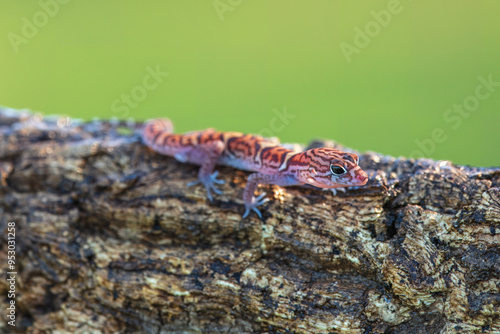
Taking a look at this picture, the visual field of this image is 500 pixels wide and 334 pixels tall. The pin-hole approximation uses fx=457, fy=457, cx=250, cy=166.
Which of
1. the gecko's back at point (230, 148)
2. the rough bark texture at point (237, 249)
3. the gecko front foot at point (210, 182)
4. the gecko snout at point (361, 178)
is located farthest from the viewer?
the gecko's back at point (230, 148)

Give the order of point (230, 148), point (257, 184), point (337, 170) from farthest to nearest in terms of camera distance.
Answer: point (230, 148)
point (257, 184)
point (337, 170)

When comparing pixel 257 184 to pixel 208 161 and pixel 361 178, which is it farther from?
pixel 361 178

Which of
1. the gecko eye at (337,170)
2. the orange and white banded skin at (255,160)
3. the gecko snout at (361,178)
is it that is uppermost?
the orange and white banded skin at (255,160)

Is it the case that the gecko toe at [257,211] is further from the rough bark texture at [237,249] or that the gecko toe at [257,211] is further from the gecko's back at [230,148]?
the gecko's back at [230,148]

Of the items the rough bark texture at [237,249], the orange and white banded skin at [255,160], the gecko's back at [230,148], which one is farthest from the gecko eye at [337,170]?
the gecko's back at [230,148]

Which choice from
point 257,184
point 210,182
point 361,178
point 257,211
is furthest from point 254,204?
point 361,178

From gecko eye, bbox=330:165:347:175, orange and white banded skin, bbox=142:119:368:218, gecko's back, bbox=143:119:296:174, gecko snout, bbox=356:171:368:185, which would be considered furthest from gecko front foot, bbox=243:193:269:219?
gecko snout, bbox=356:171:368:185

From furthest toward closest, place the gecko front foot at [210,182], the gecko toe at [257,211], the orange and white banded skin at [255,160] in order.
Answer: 1. the gecko front foot at [210,182]
2. the gecko toe at [257,211]
3. the orange and white banded skin at [255,160]
